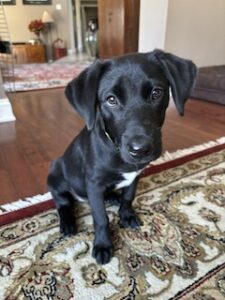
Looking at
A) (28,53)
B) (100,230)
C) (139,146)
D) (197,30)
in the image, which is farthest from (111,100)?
(28,53)

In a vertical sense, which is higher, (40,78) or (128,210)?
(128,210)

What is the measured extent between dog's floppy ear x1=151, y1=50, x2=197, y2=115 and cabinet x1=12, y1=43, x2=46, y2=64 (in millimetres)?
6306

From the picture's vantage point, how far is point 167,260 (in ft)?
3.36

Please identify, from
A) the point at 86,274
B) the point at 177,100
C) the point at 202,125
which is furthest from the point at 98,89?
the point at 202,125

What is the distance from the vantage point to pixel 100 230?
1.06 m

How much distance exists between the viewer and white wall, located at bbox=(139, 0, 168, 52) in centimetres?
328

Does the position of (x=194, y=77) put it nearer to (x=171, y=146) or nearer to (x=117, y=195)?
(x=117, y=195)

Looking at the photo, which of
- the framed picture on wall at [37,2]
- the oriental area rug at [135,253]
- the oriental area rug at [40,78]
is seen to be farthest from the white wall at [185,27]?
the framed picture on wall at [37,2]

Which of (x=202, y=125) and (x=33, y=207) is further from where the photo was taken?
(x=202, y=125)

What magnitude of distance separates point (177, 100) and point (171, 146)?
111 cm

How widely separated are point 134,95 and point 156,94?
0.27ft

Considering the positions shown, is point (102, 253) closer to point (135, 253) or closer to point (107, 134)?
point (135, 253)

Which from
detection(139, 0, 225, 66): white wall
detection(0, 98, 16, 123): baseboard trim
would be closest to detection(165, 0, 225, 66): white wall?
detection(139, 0, 225, 66): white wall

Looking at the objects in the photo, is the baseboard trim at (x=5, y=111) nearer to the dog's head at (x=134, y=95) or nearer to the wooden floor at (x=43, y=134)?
the wooden floor at (x=43, y=134)
